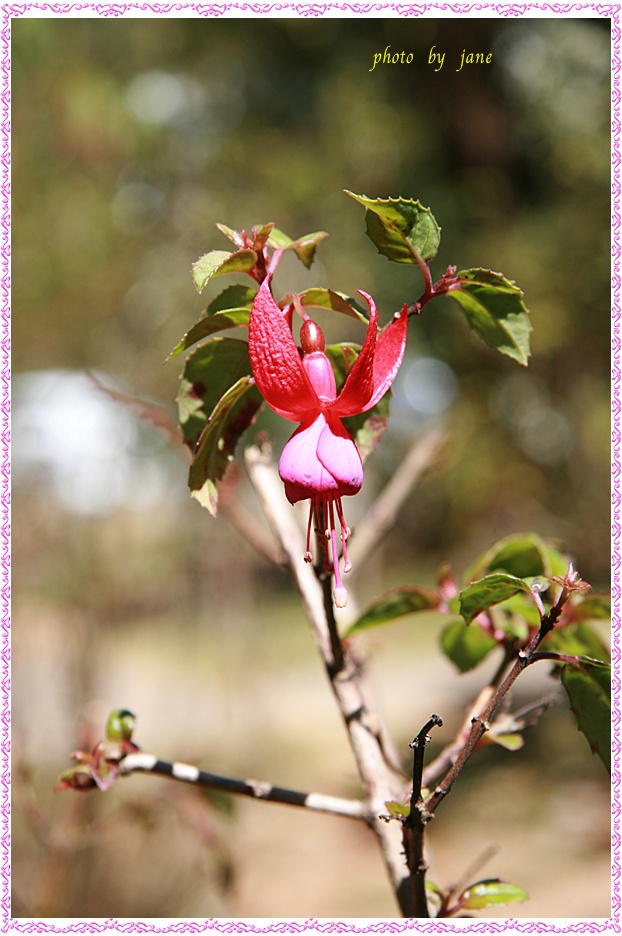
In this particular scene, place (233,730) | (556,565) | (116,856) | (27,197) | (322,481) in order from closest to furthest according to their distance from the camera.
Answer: (322,481) < (556,565) < (116,856) < (233,730) < (27,197)

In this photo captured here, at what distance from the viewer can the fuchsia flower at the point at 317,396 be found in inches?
10.0

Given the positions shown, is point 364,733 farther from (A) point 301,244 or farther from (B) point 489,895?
(A) point 301,244

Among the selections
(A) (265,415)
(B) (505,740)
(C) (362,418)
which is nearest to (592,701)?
(B) (505,740)

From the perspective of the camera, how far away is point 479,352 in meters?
2.17

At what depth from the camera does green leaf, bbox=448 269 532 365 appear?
0.32m

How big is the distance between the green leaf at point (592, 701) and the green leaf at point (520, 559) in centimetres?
7

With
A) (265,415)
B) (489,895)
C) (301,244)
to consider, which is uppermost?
(265,415)

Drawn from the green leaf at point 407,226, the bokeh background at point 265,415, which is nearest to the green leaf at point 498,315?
the green leaf at point 407,226

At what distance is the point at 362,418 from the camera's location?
34cm

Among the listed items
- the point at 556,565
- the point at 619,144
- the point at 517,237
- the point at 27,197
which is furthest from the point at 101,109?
the point at 556,565

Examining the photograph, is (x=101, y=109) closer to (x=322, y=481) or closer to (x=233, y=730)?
(x=233, y=730)

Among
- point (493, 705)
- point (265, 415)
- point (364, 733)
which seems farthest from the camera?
point (265, 415)

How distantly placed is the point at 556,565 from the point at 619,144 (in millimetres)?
255

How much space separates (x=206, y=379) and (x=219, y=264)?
0.19 ft
